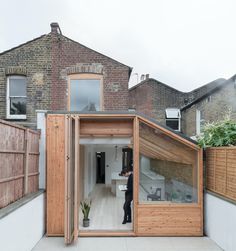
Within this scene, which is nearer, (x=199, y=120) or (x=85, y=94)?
(x=85, y=94)

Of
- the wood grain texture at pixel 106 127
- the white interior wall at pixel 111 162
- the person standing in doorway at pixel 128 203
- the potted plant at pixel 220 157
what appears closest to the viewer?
the potted plant at pixel 220 157

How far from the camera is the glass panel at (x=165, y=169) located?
7.31 metres

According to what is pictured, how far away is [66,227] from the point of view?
631 cm

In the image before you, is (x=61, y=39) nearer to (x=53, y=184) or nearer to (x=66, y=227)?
(x=53, y=184)

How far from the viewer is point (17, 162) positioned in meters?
5.63

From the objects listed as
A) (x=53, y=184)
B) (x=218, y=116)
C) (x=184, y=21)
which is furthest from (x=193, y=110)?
(x=53, y=184)

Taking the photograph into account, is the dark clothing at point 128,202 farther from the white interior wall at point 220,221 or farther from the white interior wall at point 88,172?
the white interior wall at point 88,172

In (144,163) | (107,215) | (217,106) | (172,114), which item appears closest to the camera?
(144,163)

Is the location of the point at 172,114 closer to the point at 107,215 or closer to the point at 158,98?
the point at 158,98

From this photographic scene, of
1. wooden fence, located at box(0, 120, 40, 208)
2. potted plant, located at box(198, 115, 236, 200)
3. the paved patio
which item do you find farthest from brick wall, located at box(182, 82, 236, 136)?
wooden fence, located at box(0, 120, 40, 208)

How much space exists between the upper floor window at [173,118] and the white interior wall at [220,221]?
11.1 meters

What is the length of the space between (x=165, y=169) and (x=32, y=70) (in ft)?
21.2

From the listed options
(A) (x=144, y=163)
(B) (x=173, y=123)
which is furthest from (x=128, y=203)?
(B) (x=173, y=123)

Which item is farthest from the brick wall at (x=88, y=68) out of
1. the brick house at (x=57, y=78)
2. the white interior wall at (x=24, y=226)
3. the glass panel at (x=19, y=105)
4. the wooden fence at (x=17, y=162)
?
the white interior wall at (x=24, y=226)
